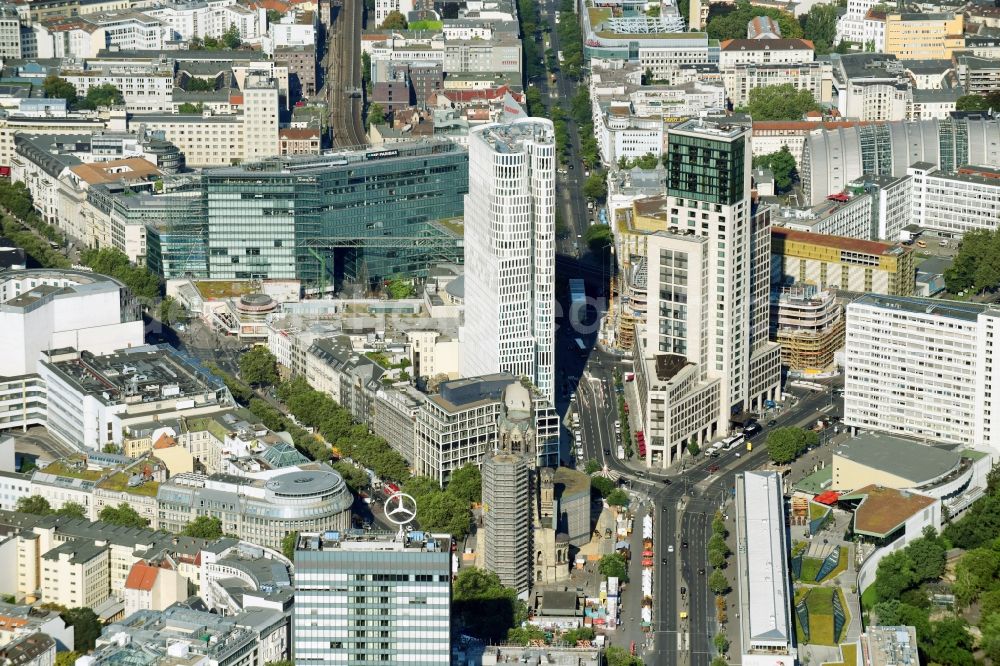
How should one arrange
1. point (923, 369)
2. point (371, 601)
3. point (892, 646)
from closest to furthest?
point (371, 601) < point (892, 646) < point (923, 369)

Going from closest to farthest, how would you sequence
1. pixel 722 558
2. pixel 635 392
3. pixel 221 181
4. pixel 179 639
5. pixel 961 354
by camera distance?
pixel 179 639
pixel 722 558
pixel 961 354
pixel 635 392
pixel 221 181

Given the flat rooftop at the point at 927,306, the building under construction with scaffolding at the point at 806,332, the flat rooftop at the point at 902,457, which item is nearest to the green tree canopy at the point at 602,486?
the flat rooftop at the point at 902,457

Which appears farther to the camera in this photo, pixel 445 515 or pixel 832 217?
pixel 832 217

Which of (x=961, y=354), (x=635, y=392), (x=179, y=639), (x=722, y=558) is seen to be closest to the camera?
(x=179, y=639)

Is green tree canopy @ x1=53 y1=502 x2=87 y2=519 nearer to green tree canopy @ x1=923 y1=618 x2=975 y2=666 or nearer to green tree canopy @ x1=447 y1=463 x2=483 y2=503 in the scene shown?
green tree canopy @ x1=447 y1=463 x2=483 y2=503

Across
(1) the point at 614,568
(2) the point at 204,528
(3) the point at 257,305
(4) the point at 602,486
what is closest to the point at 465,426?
(4) the point at 602,486

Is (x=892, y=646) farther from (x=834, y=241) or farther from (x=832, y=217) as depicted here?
(x=832, y=217)

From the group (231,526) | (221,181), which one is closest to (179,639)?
(231,526)

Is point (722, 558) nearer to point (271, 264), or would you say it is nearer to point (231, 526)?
point (231, 526)
